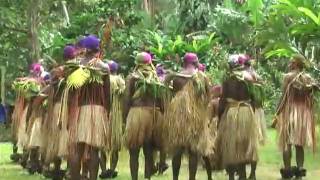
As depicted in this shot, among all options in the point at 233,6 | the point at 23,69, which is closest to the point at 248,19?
the point at 233,6

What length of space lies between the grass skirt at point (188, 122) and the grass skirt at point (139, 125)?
0.33 metres

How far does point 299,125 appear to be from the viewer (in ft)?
28.0

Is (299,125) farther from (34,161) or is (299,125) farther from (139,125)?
(34,161)

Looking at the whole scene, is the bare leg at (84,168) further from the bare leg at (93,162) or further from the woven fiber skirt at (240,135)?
the woven fiber skirt at (240,135)

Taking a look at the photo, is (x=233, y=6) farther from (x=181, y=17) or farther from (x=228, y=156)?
(x=228, y=156)

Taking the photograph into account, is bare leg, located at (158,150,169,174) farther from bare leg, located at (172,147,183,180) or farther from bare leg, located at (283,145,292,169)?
bare leg, located at (283,145,292,169)

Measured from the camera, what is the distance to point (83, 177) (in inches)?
295

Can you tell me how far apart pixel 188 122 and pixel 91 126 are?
134cm

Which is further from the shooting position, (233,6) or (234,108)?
(233,6)

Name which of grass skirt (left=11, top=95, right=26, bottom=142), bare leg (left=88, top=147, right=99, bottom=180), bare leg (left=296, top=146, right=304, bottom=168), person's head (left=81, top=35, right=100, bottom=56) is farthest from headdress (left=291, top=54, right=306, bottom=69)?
grass skirt (left=11, top=95, right=26, bottom=142)

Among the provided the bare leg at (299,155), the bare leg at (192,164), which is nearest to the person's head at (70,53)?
the bare leg at (192,164)

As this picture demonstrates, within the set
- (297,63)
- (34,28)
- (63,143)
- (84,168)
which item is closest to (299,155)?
(297,63)

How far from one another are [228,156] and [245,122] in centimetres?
43

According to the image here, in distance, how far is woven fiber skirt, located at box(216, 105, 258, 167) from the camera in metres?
7.64
